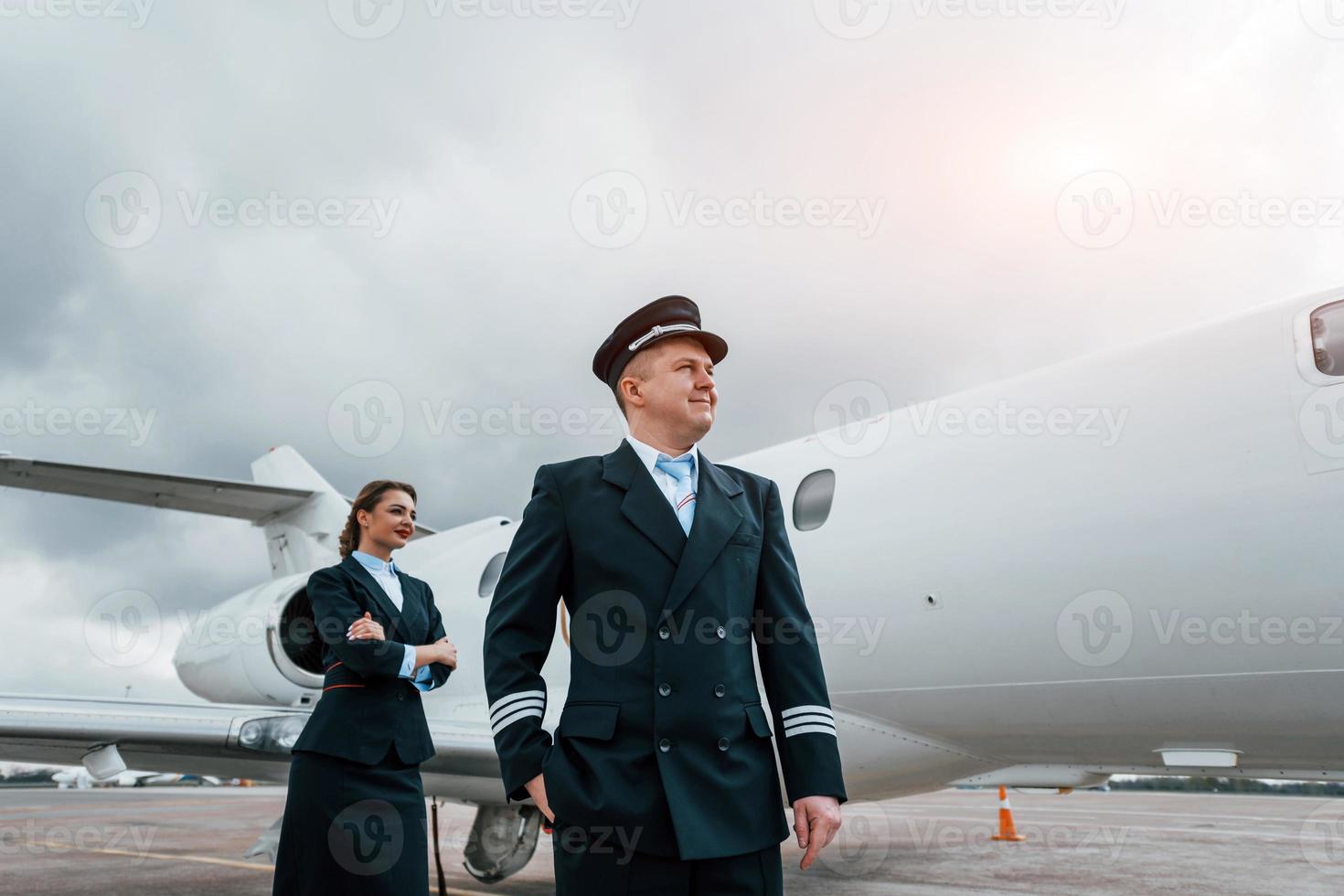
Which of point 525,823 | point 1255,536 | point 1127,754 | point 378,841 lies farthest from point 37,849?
point 1255,536

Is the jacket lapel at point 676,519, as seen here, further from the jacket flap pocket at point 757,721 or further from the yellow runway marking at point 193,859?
the yellow runway marking at point 193,859

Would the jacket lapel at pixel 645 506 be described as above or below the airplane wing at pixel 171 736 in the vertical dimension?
below

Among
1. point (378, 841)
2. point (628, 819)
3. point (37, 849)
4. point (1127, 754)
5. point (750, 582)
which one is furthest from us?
point (37, 849)

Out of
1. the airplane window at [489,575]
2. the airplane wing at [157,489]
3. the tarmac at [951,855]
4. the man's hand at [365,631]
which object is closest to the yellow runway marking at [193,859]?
the tarmac at [951,855]

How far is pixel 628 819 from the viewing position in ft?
6.24

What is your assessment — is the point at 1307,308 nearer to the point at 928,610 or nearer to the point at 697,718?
the point at 928,610

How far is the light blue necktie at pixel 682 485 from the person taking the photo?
228cm

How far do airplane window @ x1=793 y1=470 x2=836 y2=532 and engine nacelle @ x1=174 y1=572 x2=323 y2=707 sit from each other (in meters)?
3.84

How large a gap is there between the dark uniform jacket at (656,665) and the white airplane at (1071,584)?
199 centimetres

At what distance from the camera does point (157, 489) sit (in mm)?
9742

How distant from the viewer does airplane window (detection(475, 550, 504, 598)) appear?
282 inches

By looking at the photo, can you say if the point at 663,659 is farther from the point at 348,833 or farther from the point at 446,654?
the point at 348,833

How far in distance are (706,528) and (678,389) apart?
1.15ft

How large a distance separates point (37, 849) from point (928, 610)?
13716mm
